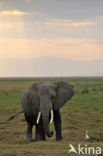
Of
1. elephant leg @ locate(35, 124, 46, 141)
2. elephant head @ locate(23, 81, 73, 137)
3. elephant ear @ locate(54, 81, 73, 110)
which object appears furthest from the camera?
elephant ear @ locate(54, 81, 73, 110)

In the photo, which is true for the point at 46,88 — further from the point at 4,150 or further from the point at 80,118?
the point at 80,118

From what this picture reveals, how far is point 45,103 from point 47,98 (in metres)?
0.23

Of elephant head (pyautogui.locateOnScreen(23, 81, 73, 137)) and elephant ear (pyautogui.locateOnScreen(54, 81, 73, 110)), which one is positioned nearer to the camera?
elephant head (pyautogui.locateOnScreen(23, 81, 73, 137))

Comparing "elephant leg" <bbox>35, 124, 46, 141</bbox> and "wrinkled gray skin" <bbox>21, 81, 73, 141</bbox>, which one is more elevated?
"wrinkled gray skin" <bbox>21, 81, 73, 141</bbox>

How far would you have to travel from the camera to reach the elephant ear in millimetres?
12853

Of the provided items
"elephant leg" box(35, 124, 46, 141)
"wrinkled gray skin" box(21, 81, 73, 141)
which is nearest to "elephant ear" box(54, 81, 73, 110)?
"wrinkled gray skin" box(21, 81, 73, 141)

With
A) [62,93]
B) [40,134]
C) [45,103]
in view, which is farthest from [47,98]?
[40,134]

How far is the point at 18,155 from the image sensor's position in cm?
976

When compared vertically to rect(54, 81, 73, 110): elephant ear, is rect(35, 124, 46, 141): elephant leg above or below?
below

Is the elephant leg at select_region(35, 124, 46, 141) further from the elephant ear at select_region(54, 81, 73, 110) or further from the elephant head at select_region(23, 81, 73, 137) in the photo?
the elephant ear at select_region(54, 81, 73, 110)

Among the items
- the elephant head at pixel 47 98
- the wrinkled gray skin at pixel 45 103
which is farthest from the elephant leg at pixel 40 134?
the elephant head at pixel 47 98

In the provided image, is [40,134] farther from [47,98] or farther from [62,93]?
[62,93]

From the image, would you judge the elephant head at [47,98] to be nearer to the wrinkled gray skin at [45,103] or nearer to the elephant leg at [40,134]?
the wrinkled gray skin at [45,103]

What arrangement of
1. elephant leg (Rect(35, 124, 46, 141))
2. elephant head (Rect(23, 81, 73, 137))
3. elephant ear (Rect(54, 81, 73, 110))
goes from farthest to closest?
elephant ear (Rect(54, 81, 73, 110)) < elephant leg (Rect(35, 124, 46, 141)) < elephant head (Rect(23, 81, 73, 137))
